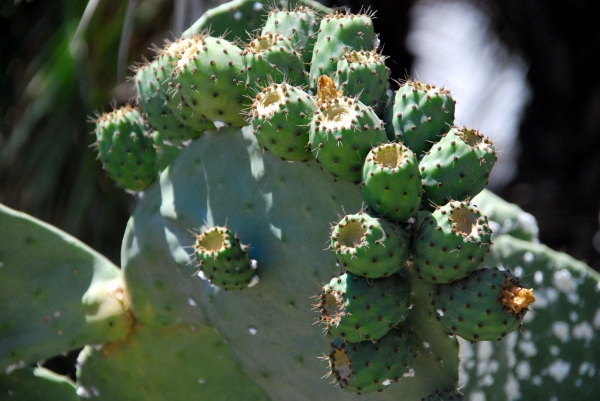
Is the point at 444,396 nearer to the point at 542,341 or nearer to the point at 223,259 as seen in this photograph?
the point at 223,259

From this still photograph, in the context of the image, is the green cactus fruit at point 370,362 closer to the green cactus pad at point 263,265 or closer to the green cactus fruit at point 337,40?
the green cactus pad at point 263,265

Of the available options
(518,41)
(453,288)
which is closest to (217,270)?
(453,288)

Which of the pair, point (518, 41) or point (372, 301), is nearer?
point (372, 301)

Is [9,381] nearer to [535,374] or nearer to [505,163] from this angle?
[535,374]

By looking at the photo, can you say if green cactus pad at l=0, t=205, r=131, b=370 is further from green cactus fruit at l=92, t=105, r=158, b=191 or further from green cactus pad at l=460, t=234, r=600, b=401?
green cactus pad at l=460, t=234, r=600, b=401

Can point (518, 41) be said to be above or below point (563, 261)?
below

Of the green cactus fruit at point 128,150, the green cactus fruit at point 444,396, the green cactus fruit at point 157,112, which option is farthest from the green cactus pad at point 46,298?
the green cactus fruit at point 444,396

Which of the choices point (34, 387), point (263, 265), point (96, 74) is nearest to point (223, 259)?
point (263, 265)

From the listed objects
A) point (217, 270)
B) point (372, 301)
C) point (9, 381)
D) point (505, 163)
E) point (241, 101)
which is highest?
point (241, 101)
